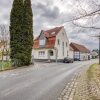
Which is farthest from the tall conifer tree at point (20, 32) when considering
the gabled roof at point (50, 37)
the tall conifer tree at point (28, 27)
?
the gabled roof at point (50, 37)

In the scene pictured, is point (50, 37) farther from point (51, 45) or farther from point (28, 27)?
point (28, 27)

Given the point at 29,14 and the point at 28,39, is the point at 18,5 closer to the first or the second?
the point at 29,14

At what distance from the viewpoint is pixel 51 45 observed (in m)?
57.6

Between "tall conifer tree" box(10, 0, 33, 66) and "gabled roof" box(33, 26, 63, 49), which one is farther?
"gabled roof" box(33, 26, 63, 49)

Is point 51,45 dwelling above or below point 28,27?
below

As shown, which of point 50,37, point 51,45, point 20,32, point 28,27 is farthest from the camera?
point 50,37

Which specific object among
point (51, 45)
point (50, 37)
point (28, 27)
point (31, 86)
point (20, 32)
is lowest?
point (31, 86)

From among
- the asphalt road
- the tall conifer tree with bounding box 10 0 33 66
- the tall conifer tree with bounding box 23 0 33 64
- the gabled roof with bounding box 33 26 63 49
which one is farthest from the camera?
the gabled roof with bounding box 33 26 63 49

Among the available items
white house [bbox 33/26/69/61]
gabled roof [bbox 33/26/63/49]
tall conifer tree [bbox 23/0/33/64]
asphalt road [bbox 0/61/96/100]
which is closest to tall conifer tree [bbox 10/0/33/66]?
tall conifer tree [bbox 23/0/33/64]

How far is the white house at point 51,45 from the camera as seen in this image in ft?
189

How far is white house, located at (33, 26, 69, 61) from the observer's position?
57.8 m

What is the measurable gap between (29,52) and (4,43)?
55.6 ft

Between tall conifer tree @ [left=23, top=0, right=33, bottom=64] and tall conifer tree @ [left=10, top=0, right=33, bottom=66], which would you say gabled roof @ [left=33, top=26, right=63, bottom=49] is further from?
tall conifer tree @ [left=10, top=0, right=33, bottom=66]

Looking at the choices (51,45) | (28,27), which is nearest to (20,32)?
(28,27)
